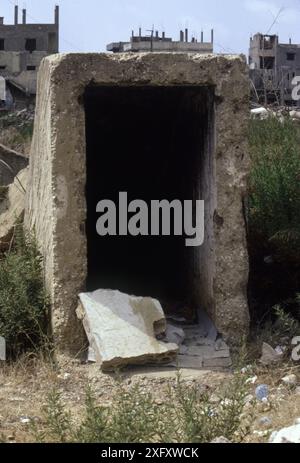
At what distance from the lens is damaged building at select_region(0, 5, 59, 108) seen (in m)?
35.2

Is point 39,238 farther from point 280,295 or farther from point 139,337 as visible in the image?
point 280,295

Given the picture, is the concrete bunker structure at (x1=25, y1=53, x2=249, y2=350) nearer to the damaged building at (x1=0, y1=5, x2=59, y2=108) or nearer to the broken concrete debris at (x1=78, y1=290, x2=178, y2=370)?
the broken concrete debris at (x1=78, y1=290, x2=178, y2=370)

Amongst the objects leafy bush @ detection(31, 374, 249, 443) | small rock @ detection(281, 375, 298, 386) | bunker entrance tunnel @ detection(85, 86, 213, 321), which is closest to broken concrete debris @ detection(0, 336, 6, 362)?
bunker entrance tunnel @ detection(85, 86, 213, 321)

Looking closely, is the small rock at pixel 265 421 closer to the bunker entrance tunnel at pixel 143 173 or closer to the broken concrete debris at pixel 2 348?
the broken concrete debris at pixel 2 348

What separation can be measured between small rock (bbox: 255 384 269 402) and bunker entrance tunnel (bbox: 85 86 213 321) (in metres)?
1.49

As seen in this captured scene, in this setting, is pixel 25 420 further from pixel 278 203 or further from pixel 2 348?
pixel 278 203

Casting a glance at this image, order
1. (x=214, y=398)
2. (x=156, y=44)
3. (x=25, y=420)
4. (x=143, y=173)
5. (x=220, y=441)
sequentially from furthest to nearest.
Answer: (x=156, y=44) < (x=143, y=173) < (x=214, y=398) < (x=25, y=420) < (x=220, y=441)

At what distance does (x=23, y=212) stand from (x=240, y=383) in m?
3.59

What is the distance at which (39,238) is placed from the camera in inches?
235

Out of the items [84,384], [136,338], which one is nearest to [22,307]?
[84,384]

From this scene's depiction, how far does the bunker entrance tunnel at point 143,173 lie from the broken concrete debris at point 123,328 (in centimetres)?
101

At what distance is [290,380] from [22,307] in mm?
1766

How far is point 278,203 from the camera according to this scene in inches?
243

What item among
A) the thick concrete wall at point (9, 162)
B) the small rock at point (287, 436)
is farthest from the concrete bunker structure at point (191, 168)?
the thick concrete wall at point (9, 162)
